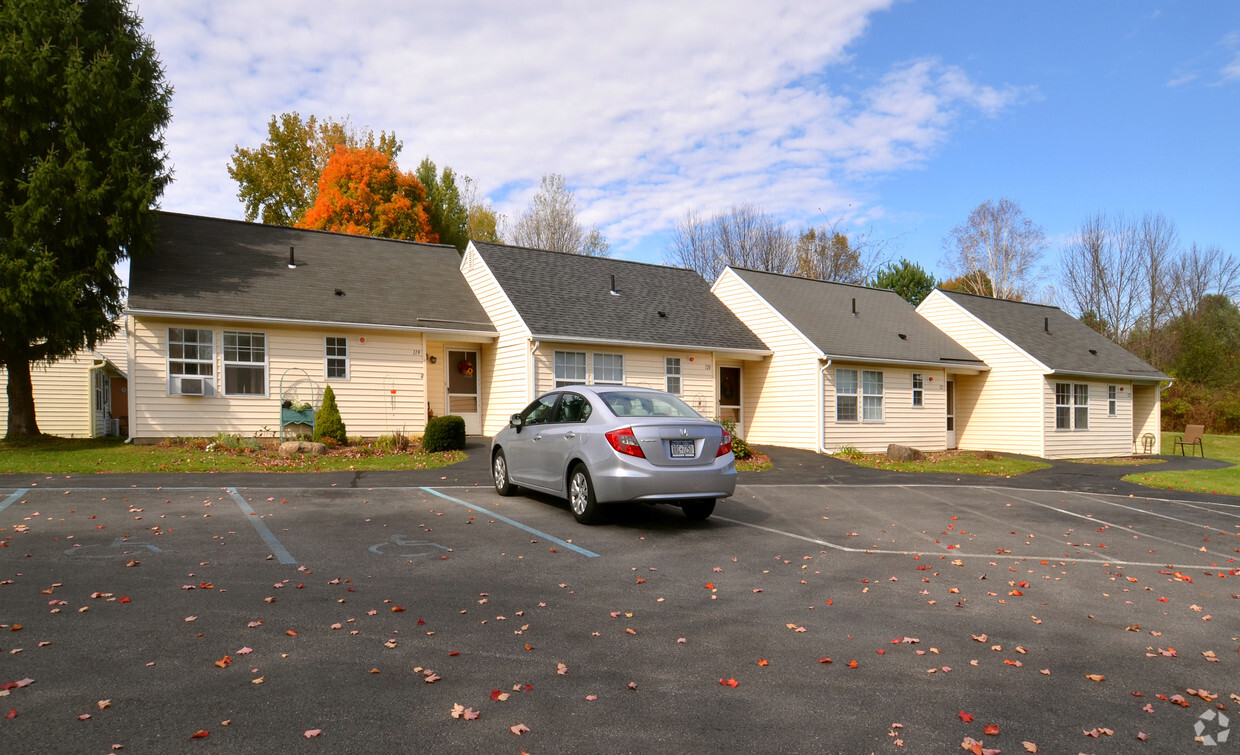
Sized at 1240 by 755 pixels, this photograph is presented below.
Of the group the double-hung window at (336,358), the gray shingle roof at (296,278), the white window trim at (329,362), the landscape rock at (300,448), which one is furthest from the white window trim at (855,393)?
the landscape rock at (300,448)

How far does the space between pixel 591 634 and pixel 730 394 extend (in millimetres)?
18931

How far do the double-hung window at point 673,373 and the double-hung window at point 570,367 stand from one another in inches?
104

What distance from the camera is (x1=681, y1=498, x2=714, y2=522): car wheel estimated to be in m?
9.54

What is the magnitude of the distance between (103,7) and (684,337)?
1582 cm

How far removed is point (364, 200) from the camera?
33.0 meters

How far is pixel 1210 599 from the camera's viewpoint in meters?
6.51

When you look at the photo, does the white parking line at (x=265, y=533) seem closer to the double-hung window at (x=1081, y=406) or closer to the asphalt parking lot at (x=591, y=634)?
the asphalt parking lot at (x=591, y=634)

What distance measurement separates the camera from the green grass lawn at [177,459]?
43.5ft

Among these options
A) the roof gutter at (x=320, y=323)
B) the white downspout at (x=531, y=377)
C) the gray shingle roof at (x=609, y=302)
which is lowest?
the white downspout at (x=531, y=377)

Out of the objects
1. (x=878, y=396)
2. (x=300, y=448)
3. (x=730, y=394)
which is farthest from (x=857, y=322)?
(x=300, y=448)

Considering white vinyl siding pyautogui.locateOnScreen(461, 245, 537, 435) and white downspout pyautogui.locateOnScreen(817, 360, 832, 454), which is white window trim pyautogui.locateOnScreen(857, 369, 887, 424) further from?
→ white vinyl siding pyautogui.locateOnScreen(461, 245, 537, 435)

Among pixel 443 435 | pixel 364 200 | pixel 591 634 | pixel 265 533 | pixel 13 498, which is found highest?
pixel 364 200

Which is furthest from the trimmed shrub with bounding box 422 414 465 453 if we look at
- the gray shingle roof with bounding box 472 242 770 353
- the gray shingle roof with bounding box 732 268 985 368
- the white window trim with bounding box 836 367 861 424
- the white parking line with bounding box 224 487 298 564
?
the white window trim with bounding box 836 367 861 424

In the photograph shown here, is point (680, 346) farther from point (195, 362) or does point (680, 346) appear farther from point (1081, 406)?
point (1081, 406)
